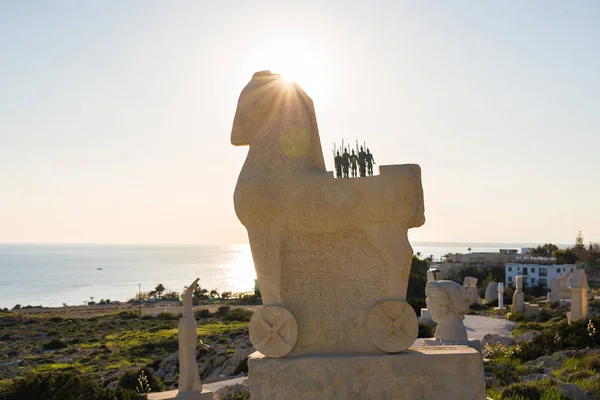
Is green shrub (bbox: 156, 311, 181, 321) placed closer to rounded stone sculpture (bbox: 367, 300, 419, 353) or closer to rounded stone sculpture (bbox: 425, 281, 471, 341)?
rounded stone sculpture (bbox: 425, 281, 471, 341)

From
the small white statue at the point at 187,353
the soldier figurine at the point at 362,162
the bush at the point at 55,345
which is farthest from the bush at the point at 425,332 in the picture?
the bush at the point at 55,345

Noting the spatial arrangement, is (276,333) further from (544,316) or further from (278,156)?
(544,316)

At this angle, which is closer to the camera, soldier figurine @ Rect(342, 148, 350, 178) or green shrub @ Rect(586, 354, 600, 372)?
soldier figurine @ Rect(342, 148, 350, 178)

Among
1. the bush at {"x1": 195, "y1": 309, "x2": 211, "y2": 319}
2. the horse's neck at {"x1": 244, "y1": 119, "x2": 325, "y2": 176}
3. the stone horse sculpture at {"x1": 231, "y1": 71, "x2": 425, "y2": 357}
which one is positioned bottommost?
the bush at {"x1": 195, "y1": 309, "x2": 211, "y2": 319}

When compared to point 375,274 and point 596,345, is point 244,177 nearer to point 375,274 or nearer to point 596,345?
point 375,274

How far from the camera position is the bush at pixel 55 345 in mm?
28078

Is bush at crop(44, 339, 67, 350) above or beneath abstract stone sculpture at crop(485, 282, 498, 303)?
beneath

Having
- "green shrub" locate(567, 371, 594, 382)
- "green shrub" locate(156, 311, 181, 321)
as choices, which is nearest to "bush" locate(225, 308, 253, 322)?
"green shrub" locate(156, 311, 181, 321)

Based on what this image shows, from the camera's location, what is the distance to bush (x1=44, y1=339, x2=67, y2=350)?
2808 centimetres

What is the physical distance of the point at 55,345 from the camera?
28.3 meters

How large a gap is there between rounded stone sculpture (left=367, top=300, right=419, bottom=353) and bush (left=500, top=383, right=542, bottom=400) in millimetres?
3310

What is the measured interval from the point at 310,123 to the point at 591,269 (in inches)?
1861

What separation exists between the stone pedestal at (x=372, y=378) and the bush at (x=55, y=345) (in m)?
27.2

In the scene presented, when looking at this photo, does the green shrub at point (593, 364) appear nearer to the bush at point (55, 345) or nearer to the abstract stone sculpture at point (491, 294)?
the abstract stone sculpture at point (491, 294)
